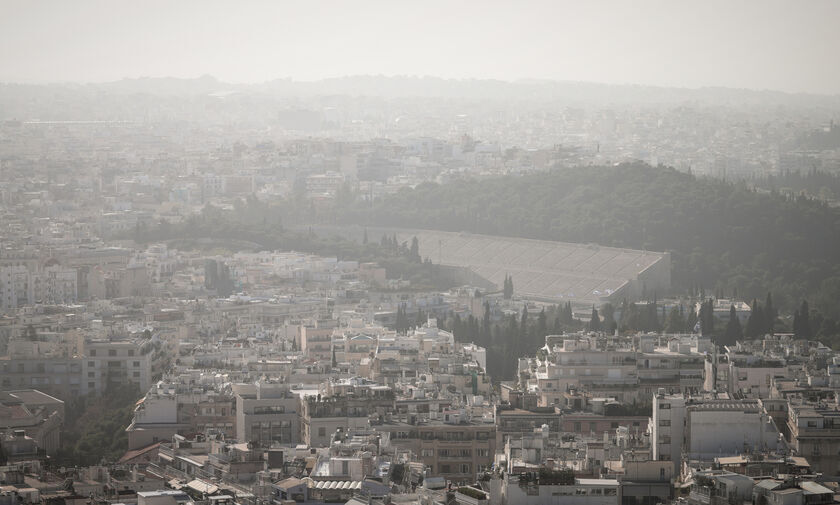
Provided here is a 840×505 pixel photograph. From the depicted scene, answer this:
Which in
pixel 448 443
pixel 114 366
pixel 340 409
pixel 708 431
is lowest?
pixel 114 366

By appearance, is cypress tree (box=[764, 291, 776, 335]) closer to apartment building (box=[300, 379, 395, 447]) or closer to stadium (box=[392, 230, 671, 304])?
stadium (box=[392, 230, 671, 304])

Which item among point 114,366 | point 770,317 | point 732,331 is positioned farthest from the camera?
point 770,317

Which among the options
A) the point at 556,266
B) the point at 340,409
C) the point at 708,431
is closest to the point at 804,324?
the point at 340,409

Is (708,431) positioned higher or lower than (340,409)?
higher

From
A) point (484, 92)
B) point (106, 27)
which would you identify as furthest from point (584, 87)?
point (106, 27)

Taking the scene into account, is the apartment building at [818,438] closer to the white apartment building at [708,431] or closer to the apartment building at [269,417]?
the white apartment building at [708,431]

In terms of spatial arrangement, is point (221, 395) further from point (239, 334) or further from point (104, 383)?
point (239, 334)

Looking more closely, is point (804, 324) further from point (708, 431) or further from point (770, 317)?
point (708, 431)

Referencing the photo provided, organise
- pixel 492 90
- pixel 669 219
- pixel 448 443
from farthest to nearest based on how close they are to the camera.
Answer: pixel 492 90
pixel 669 219
pixel 448 443
